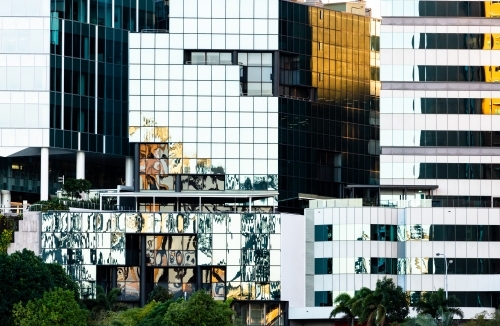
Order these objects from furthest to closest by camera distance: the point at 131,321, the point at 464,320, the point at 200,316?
the point at 464,320
the point at 131,321
the point at 200,316

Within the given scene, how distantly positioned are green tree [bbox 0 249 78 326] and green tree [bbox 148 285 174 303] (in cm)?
1778

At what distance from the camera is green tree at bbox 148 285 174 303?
644 feet

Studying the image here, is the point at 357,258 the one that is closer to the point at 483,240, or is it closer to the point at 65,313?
the point at 483,240

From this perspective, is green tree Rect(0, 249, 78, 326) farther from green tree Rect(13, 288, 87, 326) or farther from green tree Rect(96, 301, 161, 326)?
green tree Rect(96, 301, 161, 326)

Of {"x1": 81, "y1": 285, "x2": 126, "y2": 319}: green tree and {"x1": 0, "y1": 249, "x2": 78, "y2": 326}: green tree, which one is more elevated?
{"x1": 0, "y1": 249, "x2": 78, "y2": 326}: green tree

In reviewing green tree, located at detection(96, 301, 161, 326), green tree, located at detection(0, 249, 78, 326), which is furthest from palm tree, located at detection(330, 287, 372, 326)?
green tree, located at detection(0, 249, 78, 326)

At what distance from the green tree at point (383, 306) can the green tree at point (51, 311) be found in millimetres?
27970

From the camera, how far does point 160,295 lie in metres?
197

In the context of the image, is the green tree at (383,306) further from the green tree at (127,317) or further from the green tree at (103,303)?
the green tree at (103,303)

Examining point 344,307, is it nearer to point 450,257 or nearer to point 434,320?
point 450,257

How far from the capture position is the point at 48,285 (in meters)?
178

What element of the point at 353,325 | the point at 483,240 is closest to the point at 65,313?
the point at 353,325

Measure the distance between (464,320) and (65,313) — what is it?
4593 cm

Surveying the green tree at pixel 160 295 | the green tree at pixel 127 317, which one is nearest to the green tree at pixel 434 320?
the green tree at pixel 127 317
